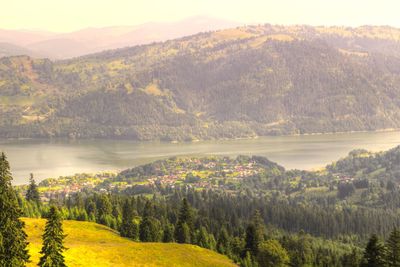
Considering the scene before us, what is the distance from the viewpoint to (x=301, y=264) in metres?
101

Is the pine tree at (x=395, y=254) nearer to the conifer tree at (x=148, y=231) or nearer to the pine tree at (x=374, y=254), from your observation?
the pine tree at (x=374, y=254)

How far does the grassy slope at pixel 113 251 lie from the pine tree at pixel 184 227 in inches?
415

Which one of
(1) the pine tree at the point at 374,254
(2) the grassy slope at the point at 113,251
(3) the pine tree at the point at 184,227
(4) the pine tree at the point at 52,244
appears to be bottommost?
(3) the pine tree at the point at 184,227

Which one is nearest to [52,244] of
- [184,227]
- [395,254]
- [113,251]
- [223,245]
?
[113,251]

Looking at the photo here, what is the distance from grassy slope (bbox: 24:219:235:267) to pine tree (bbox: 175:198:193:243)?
1054 cm

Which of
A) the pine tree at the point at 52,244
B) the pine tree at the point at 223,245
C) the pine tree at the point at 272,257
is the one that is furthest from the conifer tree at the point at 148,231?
the pine tree at the point at 52,244

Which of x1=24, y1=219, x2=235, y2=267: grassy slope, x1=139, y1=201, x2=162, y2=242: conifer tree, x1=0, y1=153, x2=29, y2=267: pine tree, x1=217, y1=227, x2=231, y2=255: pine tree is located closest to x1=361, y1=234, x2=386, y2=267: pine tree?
x1=24, y1=219, x2=235, y2=267: grassy slope

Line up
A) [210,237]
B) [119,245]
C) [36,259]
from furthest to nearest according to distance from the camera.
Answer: [210,237] → [119,245] → [36,259]

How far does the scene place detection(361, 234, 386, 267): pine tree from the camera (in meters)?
64.1

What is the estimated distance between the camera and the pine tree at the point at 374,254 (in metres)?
64.1

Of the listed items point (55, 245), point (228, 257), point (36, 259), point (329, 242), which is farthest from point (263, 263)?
point (329, 242)

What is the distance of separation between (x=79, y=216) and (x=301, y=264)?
170 feet

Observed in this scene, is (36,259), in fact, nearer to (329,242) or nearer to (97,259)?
(97,259)

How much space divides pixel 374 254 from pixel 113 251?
126ft
